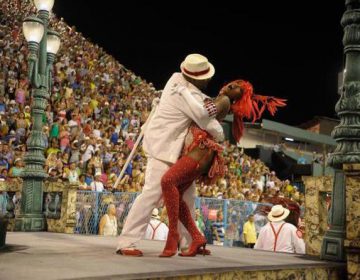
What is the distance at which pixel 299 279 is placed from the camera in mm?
4922

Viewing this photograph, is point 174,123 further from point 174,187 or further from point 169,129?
point 174,187

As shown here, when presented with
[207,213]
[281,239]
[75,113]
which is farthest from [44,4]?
[75,113]

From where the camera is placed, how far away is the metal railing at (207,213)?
1177 cm

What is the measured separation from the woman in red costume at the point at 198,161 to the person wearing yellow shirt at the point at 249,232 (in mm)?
7295

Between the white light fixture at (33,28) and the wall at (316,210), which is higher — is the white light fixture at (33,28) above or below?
above

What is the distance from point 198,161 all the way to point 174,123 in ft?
1.41

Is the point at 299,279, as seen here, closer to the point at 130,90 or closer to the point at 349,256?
the point at 349,256

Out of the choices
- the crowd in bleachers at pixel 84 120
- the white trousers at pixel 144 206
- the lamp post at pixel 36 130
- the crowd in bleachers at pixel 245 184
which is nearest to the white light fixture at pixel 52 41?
the lamp post at pixel 36 130

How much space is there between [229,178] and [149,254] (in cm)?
1514

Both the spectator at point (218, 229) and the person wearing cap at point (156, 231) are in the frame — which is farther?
the spectator at point (218, 229)

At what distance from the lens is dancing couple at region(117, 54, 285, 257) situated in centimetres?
520

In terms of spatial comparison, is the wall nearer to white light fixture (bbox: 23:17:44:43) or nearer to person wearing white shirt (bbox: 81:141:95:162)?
white light fixture (bbox: 23:17:44:43)

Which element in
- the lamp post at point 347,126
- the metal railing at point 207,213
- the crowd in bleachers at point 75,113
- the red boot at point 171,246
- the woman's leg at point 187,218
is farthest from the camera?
the crowd in bleachers at point 75,113

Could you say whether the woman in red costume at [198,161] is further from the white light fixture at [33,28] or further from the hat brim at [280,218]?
the white light fixture at [33,28]
